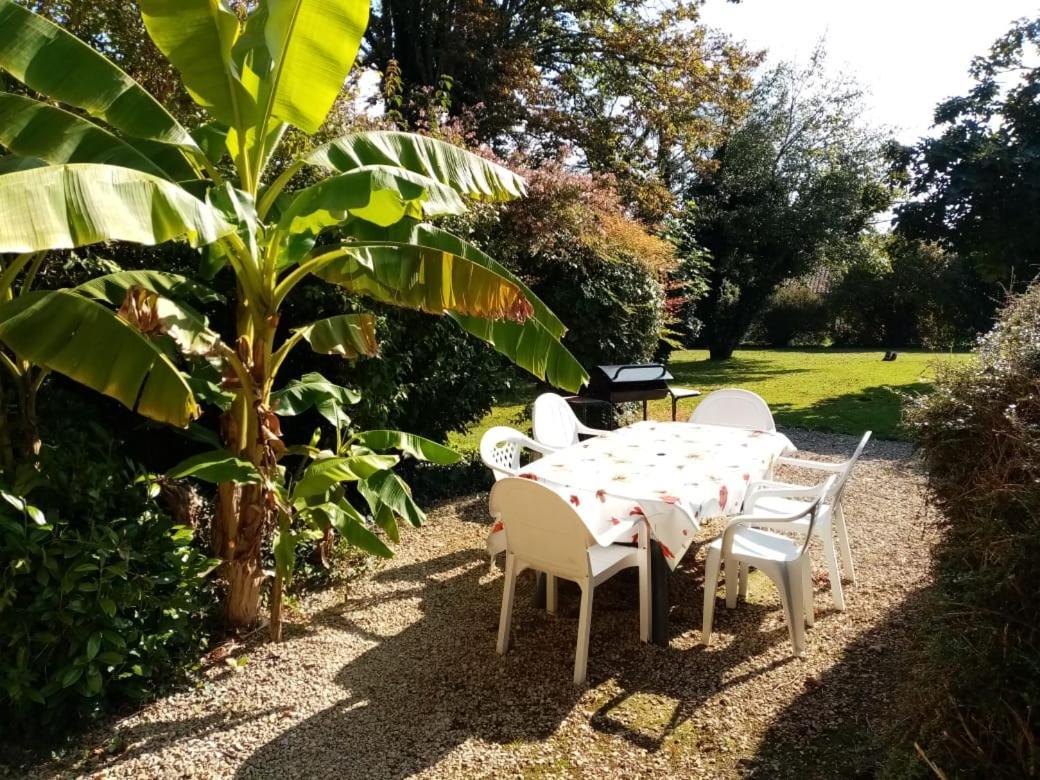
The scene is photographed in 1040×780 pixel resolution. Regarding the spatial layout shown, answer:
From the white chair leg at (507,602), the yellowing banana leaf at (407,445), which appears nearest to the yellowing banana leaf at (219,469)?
the yellowing banana leaf at (407,445)

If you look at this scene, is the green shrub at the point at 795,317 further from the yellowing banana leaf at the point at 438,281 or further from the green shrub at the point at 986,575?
the yellowing banana leaf at the point at 438,281

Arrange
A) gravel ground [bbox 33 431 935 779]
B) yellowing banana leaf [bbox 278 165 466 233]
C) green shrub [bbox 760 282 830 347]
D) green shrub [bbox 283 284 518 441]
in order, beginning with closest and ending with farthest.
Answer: gravel ground [bbox 33 431 935 779]
yellowing banana leaf [bbox 278 165 466 233]
green shrub [bbox 283 284 518 441]
green shrub [bbox 760 282 830 347]

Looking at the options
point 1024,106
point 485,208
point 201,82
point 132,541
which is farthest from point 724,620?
point 1024,106

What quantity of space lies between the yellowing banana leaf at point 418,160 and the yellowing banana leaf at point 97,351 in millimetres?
1541

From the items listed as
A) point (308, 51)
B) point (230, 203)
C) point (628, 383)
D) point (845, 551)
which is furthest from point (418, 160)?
point (628, 383)

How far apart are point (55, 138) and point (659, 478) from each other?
12.6 feet

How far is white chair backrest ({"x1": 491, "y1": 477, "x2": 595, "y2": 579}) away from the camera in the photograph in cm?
341

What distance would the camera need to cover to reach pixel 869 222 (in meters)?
19.8

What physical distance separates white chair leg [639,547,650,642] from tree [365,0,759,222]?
1144 centimetres

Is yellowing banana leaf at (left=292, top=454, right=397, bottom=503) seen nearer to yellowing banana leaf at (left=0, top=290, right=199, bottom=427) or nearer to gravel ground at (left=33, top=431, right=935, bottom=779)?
yellowing banana leaf at (left=0, top=290, right=199, bottom=427)

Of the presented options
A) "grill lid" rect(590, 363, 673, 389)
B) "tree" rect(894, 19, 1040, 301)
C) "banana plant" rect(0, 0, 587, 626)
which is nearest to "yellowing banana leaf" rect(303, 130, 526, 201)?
"banana plant" rect(0, 0, 587, 626)

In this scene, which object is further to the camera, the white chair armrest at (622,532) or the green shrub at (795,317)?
the green shrub at (795,317)

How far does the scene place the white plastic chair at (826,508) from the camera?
4172 mm

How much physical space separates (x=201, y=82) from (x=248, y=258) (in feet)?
3.00
